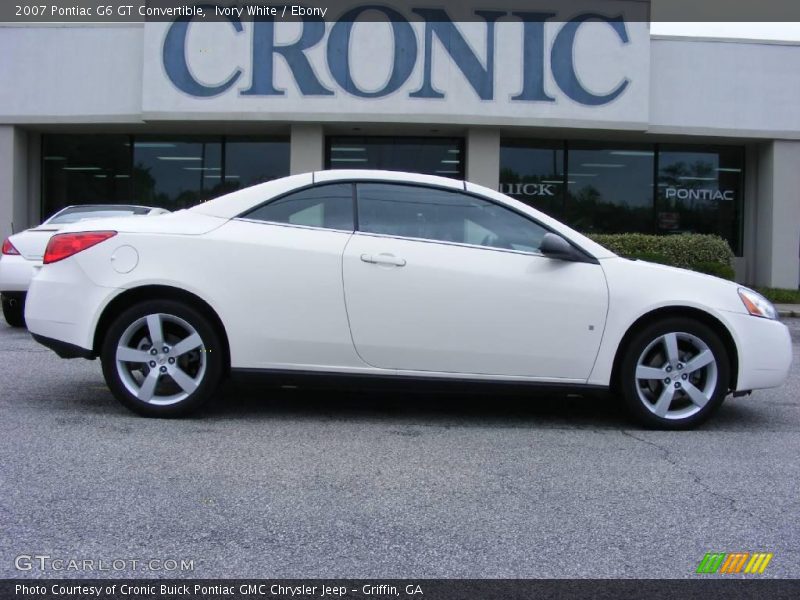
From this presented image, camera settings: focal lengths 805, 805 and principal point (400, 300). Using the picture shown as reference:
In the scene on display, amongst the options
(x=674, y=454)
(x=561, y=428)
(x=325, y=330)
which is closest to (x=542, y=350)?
(x=561, y=428)

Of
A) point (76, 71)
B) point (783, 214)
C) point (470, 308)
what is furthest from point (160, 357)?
point (783, 214)

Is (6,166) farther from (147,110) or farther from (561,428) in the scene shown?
(561,428)

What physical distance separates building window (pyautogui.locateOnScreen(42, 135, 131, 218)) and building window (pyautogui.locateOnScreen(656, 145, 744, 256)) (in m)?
12.1

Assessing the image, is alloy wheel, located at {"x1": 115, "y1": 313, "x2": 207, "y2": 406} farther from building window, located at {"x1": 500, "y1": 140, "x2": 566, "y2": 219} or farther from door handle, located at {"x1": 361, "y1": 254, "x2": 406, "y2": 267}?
building window, located at {"x1": 500, "y1": 140, "x2": 566, "y2": 219}

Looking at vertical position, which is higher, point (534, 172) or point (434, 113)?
point (434, 113)

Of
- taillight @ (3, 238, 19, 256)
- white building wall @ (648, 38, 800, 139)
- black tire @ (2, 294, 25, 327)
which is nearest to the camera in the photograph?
taillight @ (3, 238, 19, 256)

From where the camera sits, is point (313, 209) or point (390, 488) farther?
point (313, 209)

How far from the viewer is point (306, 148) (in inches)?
652

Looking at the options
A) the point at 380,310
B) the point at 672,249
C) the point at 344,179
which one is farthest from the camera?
the point at 672,249

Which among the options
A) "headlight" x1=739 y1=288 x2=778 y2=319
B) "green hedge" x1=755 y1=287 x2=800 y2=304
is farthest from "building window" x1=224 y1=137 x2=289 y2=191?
"headlight" x1=739 y1=288 x2=778 y2=319

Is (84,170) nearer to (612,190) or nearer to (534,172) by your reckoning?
(534,172)

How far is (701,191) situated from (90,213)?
1370cm

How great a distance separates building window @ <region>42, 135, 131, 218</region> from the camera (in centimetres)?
1817

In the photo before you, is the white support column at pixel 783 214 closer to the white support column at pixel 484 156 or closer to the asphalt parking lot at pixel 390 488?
the white support column at pixel 484 156
